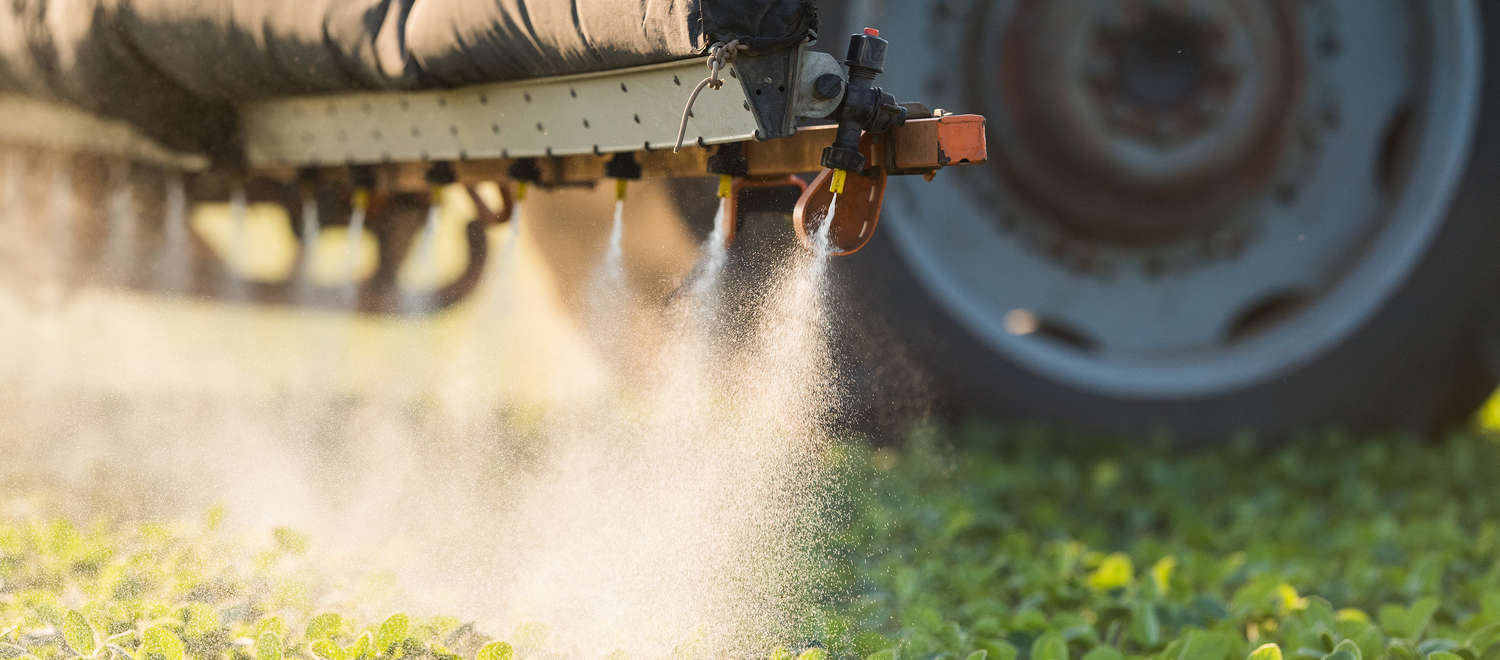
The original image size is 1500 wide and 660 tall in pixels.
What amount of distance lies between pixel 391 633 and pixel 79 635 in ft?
1.12

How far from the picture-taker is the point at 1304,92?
126 inches

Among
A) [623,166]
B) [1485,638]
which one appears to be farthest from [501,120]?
[1485,638]

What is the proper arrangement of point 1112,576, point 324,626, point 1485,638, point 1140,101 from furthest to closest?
1. point 1140,101
2. point 1112,576
3. point 1485,638
4. point 324,626

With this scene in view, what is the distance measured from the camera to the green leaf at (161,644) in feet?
5.03

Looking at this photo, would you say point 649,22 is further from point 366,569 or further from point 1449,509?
point 1449,509

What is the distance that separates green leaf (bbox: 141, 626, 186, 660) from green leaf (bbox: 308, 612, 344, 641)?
0.15 metres

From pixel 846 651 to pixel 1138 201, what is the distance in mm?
1840

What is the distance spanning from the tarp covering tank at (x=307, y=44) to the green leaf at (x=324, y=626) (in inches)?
29.2

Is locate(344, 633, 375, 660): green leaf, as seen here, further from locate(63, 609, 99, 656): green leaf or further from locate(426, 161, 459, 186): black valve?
locate(426, 161, 459, 186): black valve

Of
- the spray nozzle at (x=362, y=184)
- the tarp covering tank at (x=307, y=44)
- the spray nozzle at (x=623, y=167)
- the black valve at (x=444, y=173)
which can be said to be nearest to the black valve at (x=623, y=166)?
the spray nozzle at (x=623, y=167)

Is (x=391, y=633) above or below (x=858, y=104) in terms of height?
below

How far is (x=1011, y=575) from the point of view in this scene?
2.24m

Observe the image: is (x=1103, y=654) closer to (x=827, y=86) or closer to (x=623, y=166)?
(x=827, y=86)

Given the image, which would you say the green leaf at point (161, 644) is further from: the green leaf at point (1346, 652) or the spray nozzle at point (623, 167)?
the green leaf at point (1346, 652)
